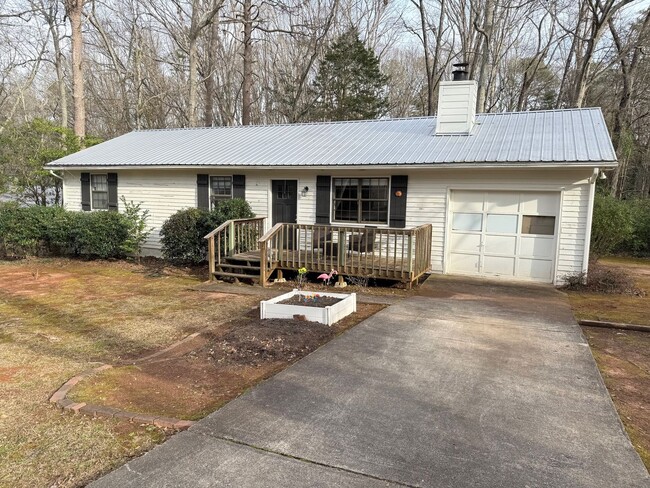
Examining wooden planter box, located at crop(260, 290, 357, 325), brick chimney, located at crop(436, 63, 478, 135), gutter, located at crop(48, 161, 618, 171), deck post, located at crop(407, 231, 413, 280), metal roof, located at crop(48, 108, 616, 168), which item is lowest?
wooden planter box, located at crop(260, 290, 357, 325)

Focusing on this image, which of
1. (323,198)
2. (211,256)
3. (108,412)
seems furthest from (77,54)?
(108,412)

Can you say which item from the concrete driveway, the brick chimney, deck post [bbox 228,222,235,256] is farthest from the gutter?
the concrete driveway

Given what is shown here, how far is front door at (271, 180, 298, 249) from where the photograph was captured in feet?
36.2

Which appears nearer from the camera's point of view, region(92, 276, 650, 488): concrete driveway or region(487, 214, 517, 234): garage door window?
region(92, 276, 650, 488): concrete driveway

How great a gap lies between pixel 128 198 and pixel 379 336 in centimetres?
1043

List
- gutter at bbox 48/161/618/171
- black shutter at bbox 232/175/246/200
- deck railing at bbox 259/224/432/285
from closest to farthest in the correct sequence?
gutter at bbox 48/161/618/171, deck railing at bbox 259/224/432/285, black shutter at bbox 232/175/246/200

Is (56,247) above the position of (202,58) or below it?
below

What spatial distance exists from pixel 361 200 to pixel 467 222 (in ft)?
8.09

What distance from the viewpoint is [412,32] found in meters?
23.8

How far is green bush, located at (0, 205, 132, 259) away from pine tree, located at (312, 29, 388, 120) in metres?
13.9

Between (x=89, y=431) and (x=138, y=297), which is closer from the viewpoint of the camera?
(x=89, y=431)

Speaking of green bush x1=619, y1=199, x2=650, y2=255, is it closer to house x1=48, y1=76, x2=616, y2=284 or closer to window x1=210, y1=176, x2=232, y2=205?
house x1=48, y1=76, x2=616, y2=284

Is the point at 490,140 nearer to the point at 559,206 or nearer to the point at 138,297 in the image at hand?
the point at 559,206

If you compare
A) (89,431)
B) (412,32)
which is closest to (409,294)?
(89,431)
